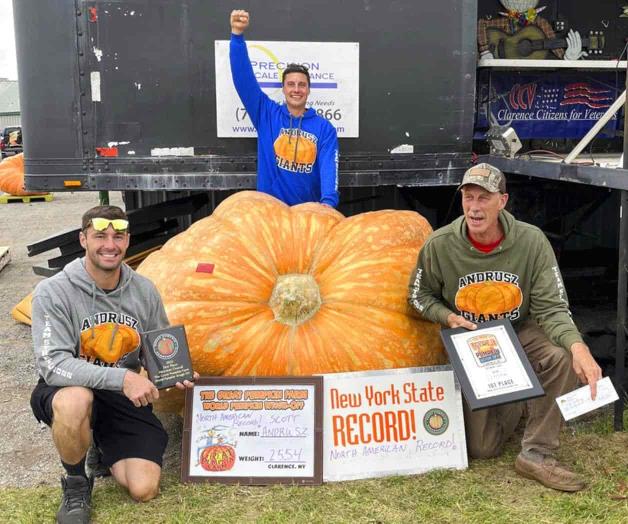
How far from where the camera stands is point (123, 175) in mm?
4609

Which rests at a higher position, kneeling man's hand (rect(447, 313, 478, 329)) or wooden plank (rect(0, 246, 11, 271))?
kneeling man's hand (rect(447, 313, 478, 329))

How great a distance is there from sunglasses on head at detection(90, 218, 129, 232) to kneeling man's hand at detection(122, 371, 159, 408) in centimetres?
61

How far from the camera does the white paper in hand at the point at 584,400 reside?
2.95m

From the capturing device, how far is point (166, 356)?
3.07 m

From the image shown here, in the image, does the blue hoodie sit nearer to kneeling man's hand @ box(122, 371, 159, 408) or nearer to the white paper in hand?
kneeling man's hand @ box(122, 371, 159, 408)

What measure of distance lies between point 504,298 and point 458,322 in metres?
0.28

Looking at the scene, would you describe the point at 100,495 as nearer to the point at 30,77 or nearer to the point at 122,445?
the point at 122,445

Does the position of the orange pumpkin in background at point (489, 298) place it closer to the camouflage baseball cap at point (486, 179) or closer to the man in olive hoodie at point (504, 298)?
the man in olive hoodie at point (504, 298)

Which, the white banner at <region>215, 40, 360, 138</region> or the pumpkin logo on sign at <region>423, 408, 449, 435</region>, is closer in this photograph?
the pumpkin logo on sign at <region>423, 408, 449, 435</region>

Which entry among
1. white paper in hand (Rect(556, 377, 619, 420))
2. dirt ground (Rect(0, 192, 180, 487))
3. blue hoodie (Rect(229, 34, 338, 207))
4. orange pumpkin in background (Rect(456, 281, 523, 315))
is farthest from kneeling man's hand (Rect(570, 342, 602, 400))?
dirt ground (Rect(0, 192, 180, 487))

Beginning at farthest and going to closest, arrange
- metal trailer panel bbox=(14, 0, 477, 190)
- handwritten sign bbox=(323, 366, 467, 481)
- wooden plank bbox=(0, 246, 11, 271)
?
1. wooden plank bbox=(0, 246, 11, 271)
2. metal trailer panel bbox=(14, 0, 477, 190)
3. handwritten sign bbox=(323, 366, 467, 481)

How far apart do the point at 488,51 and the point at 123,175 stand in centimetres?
313

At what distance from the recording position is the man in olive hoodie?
10.5ft

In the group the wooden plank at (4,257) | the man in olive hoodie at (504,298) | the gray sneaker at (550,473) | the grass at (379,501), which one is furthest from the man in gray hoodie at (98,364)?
the wooden plank at (4,257)
